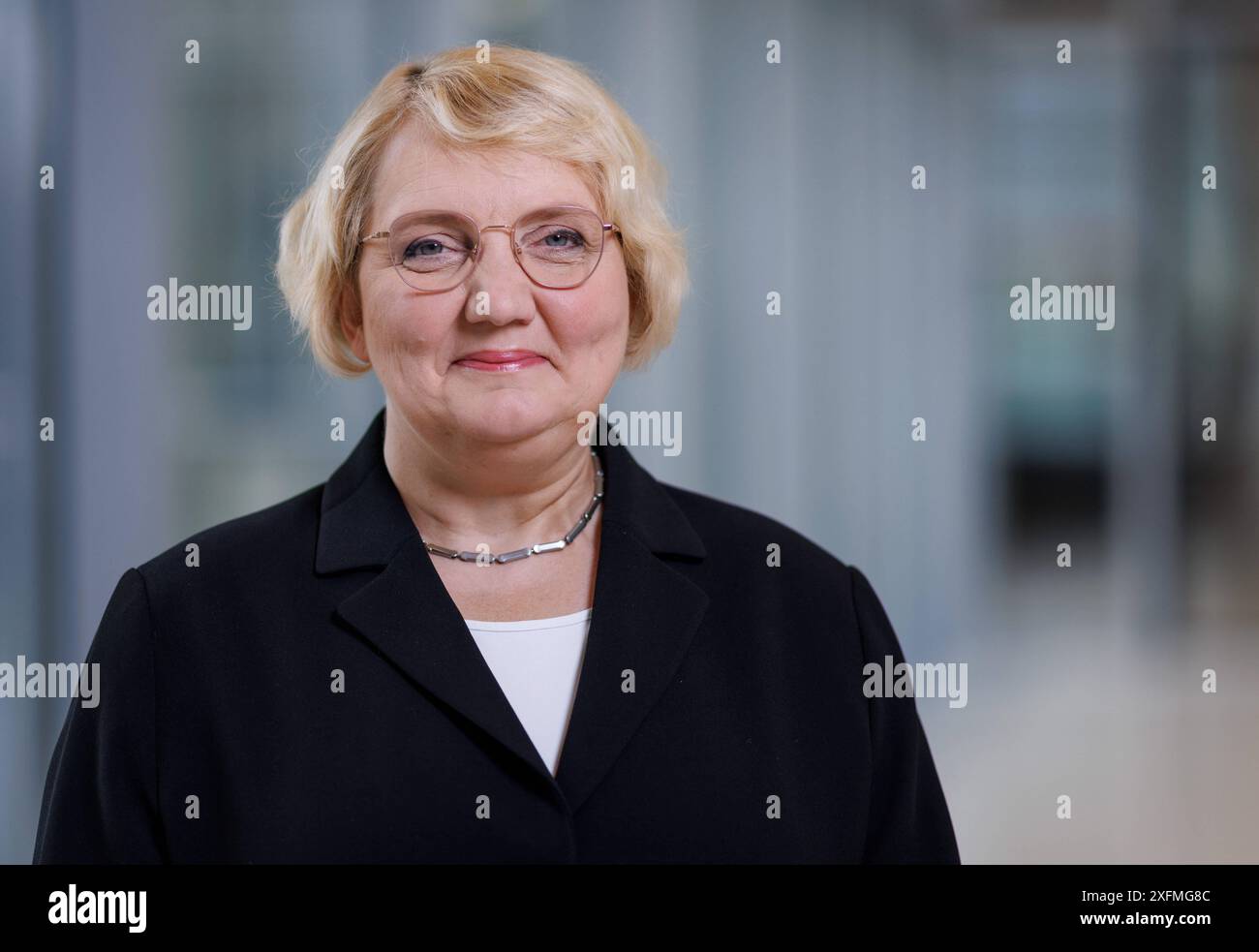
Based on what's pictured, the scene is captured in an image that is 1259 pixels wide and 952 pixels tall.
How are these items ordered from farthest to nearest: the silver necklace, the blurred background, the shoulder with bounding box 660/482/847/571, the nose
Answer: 1. the blurred background
2. the shoulder with bounding box 660/482/847/571
3. the silver necklace
4. the nose

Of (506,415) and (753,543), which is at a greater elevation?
(506,415)

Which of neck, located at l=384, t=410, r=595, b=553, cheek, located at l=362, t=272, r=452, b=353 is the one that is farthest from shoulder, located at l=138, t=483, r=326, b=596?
cheek, located at l=362, t=272, r=452, b=353

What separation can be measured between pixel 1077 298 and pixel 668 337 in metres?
0.75

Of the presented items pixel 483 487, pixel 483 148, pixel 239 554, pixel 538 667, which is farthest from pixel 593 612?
pixel 483 148

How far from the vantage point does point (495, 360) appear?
137 cm

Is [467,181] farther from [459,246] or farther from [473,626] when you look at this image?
[473,626]

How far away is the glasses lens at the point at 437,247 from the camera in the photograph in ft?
4.46

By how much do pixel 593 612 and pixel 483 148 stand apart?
537 mm

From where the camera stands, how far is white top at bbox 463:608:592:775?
1389 mm

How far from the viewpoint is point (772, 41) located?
2.05 metres

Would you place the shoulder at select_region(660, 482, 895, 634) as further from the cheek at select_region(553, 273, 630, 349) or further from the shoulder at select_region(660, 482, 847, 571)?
the cheek at select_region(553, 273, 630, 349)

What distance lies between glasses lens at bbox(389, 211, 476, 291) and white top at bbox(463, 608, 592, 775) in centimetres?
39

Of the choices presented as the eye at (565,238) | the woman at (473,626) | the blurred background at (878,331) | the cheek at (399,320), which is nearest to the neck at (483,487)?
the woman at (473,626)
